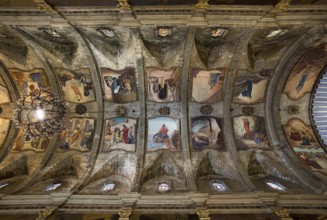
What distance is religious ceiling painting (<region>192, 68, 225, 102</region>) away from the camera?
11.9 meters

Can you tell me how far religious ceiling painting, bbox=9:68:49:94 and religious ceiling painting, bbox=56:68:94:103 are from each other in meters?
0.88

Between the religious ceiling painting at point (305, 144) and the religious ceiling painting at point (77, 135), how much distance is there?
1091 cm

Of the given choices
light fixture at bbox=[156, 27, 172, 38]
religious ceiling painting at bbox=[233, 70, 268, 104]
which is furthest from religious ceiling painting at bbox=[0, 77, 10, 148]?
religious ceiling painting at bbox=[233, 70, 268, 104]

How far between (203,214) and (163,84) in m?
6.96

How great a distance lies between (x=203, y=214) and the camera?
8.20 metres

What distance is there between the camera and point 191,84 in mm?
12227

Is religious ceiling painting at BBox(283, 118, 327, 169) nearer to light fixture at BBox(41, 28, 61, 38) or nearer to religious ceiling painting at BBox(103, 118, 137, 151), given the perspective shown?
religious ceiling painting at BBox(103, 118, 137, 151)

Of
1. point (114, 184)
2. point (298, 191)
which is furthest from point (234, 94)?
point (114, 184)

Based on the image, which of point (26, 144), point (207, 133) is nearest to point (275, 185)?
point (207, 133)

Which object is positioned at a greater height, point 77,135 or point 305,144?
point 77,135

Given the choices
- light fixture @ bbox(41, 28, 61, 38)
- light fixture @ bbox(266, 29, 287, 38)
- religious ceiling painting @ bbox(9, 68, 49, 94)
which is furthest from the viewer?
religious ceiling painting @ bbox(9, 68, 49, 94)

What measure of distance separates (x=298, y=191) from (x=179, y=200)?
5165 mm

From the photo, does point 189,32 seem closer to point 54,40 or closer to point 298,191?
point 54,40

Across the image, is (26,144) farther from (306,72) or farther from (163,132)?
(306,72)
